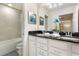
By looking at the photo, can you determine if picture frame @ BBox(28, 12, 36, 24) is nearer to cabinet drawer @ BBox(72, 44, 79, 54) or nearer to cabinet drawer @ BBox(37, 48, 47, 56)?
cabinet drawer @ BBox(37, 48, 47, 56)

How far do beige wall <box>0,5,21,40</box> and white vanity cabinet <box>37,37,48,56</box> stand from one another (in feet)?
2.69

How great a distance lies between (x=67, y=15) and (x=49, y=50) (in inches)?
33.0

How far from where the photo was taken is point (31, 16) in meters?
2.59

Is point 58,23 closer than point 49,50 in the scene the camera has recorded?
No

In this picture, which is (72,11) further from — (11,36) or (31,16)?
(11,36)

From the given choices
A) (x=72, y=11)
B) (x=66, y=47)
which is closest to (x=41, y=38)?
(x=66, y=47)

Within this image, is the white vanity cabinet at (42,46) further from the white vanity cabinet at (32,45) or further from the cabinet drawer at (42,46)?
the white vanity cabinet at (32,45)

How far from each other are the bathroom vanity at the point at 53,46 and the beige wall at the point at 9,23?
588 mm

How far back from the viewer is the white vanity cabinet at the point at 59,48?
1509 millimetres

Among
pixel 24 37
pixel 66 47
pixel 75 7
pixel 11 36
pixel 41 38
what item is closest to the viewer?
pixel 66 47

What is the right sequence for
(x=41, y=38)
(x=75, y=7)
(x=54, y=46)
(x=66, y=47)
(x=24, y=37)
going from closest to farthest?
(x=66, y=47) → (x=54, y=46) → (x=75, y=7) → (x=41, y=38) → (x=24, y=37)

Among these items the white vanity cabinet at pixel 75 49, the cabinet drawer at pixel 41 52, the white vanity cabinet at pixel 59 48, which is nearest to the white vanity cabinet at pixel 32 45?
the cabinet drawer at pixel 41 52

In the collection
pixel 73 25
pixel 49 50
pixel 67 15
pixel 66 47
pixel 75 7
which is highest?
pixel 75 7

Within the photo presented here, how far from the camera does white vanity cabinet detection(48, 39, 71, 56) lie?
1.51 meters
